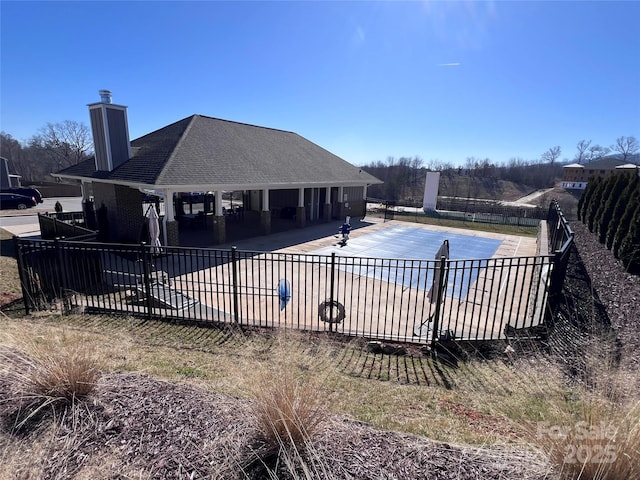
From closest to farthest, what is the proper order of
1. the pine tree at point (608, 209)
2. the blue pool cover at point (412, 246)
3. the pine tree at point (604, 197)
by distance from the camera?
the pine tree at point (608, 209), the pine tree at point (604, 197), the blue pool cover at point (412, 246)

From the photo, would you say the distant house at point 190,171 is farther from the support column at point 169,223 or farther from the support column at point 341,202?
the support column at point 341,202

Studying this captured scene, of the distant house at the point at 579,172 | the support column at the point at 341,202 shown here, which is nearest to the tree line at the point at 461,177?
the distant house at the point at 579,172

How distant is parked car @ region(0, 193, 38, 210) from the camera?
25.4 m

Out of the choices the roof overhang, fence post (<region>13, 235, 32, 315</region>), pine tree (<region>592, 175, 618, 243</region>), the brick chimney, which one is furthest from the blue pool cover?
the brick chimney

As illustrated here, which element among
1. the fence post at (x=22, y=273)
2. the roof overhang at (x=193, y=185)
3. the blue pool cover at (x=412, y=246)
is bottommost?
the blue pool cover at (x=412, y=246)

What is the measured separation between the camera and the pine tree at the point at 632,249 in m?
Result: 7.03

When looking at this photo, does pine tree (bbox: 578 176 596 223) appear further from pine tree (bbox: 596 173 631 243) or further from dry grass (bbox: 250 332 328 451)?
dry grass (bbox: 250 332 328 451)

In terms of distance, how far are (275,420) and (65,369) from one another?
6.37ft

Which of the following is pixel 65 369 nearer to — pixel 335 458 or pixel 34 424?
pixel 34 424

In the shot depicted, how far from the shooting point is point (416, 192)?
72750 millimetres

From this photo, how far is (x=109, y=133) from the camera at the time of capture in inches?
586

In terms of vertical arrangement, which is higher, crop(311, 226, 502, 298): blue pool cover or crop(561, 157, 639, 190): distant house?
crop(561, 157, 639, 190): distant house

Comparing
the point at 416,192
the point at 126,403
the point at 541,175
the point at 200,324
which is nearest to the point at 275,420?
the point at 126,403

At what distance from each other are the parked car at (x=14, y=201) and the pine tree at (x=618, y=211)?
36916 mm
